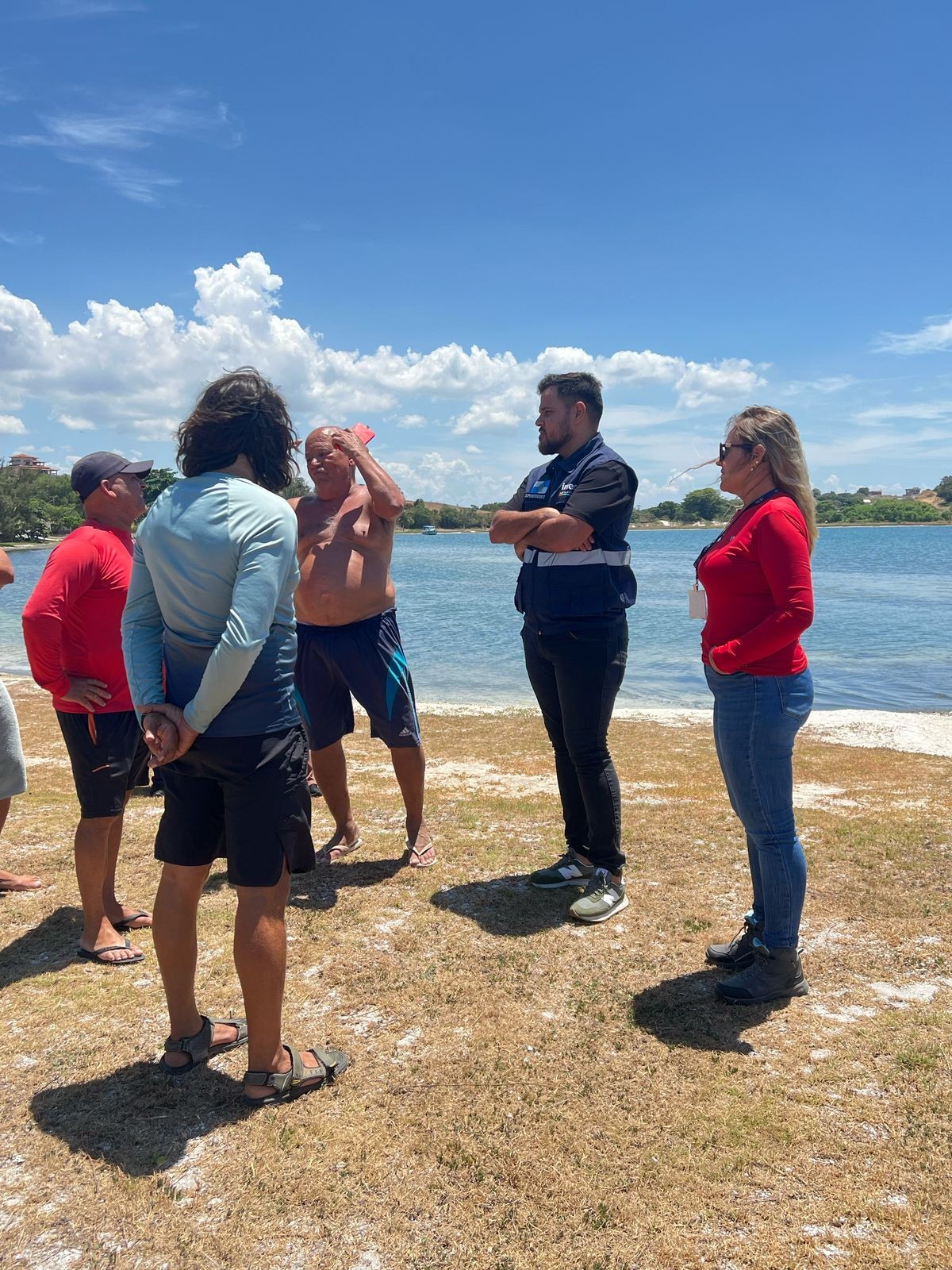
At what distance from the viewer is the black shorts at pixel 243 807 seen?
264cm

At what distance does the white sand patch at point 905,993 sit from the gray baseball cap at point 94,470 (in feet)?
13.2

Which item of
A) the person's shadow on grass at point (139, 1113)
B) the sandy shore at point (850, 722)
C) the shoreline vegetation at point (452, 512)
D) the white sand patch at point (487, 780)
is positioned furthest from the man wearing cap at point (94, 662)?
the shoreline vegetation at point (452, 512)

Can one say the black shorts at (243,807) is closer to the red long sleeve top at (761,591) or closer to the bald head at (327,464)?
the red long sleeve top at (761,591)

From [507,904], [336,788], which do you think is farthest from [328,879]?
[507,904]

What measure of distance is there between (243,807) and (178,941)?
0.64 meters

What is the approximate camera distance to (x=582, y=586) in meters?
4.29

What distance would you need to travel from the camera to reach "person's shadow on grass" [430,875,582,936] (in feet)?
13.9

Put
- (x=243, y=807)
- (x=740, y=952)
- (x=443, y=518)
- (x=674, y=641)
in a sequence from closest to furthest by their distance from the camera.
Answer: (x=243, y=807), (x=740, y=952), (x=674, y=641), (x=443, y=518)

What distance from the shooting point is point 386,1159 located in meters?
2.55

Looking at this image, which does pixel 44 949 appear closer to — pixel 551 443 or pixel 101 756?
pixel 101 756

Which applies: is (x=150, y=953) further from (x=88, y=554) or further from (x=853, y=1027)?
(x=853, y=1027)

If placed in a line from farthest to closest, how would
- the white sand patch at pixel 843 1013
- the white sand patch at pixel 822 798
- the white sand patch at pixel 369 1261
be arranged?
the white sand patch at pixel 822 798 < the white sand patch at pixel 843 1013 < the white sand patch at pixel 369 1261


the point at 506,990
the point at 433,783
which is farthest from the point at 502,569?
the point at 506,990

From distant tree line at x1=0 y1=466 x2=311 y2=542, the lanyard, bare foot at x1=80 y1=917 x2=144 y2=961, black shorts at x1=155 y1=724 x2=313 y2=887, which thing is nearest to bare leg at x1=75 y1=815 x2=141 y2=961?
bare foot at x1=80 y1=917 x2=144 y2=961
